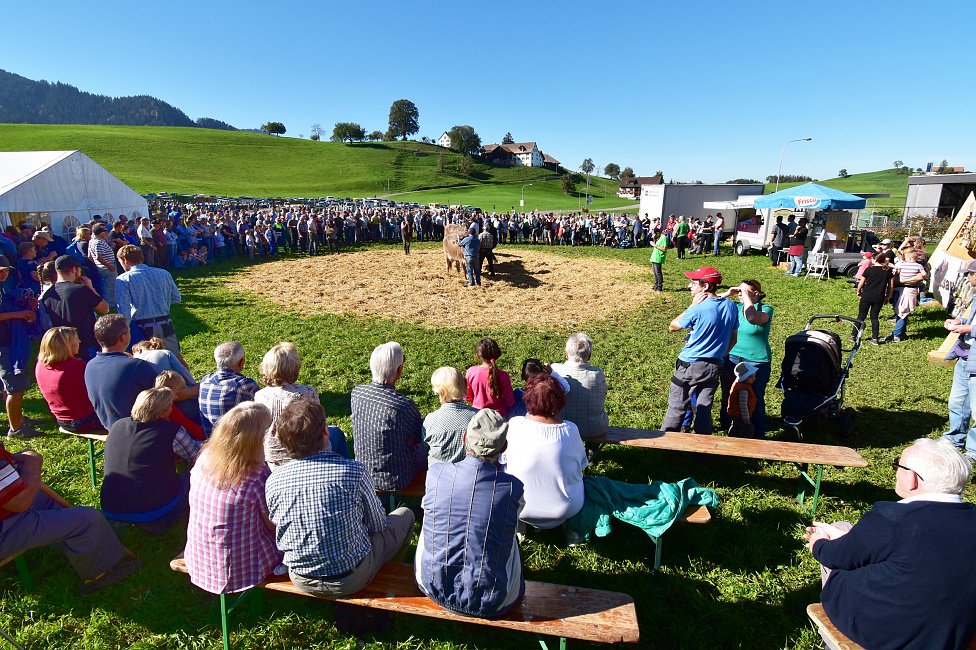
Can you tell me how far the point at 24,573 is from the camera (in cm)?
315

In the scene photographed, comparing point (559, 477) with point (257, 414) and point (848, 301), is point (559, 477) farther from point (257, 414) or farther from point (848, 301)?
point (848, 301)

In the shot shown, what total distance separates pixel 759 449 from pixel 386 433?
3117mm

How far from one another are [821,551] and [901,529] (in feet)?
1.51

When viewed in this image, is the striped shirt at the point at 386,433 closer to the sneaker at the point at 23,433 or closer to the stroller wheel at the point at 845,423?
the sneaker at the point at 23,433

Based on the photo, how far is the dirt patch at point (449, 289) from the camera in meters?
10.5

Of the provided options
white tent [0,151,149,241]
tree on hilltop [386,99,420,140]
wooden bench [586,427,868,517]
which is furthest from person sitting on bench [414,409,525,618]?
tree on hilltop [386,99,420,140]

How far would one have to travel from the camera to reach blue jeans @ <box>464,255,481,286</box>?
1301 centimetres

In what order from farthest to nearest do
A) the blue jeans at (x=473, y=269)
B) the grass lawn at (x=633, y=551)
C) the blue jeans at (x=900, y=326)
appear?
the blue jeans at (x=473, y=269) → the blue jeans at (x=900, y=326) → the grass lawn at (x=633, y=551)

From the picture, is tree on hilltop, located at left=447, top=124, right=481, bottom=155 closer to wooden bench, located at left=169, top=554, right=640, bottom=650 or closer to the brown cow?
the brown cow

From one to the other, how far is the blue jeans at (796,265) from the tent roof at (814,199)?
2.60 meters

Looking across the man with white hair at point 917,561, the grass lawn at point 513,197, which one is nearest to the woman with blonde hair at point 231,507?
the man with white hair at point 917,561

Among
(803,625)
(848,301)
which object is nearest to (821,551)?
(803,625)

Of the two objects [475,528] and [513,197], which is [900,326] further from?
[513,197]

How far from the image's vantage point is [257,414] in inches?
102
